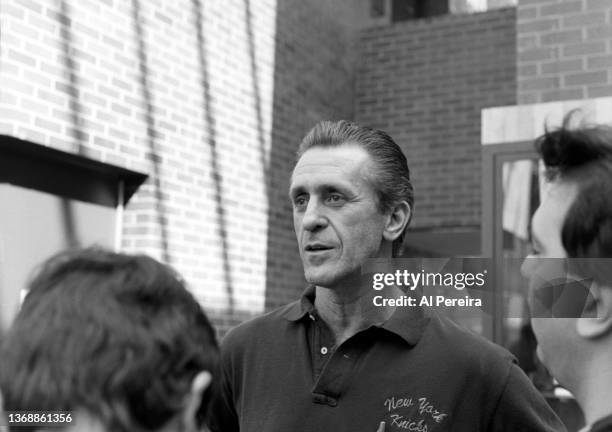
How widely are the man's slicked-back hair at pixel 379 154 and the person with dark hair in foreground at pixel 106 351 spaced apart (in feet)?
3.66

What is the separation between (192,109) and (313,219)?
3857 mm

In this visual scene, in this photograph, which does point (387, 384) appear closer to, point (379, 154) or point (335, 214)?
point (335, 214)

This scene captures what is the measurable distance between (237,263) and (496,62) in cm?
323

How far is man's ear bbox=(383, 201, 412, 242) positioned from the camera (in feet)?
7.01

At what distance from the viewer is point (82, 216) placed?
16.2 feet

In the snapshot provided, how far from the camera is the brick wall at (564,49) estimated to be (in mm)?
4547

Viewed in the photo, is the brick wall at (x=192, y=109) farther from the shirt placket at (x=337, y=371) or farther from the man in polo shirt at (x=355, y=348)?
the shirt placket at (x=337, y=371)

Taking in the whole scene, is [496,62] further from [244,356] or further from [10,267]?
[244,356]

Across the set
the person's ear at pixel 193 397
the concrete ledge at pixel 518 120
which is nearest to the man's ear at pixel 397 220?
the person's ear at pixel 193 397

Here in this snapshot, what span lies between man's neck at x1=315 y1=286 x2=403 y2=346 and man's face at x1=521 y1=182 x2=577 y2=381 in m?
0.83

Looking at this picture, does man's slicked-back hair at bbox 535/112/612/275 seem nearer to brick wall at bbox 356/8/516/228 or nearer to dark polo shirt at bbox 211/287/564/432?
dark polo shirt at bbox 211/287/564/432

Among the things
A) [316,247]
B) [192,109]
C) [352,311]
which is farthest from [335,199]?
[192,109]

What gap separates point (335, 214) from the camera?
6.63ft

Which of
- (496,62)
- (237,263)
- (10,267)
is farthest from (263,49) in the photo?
(10,267)
